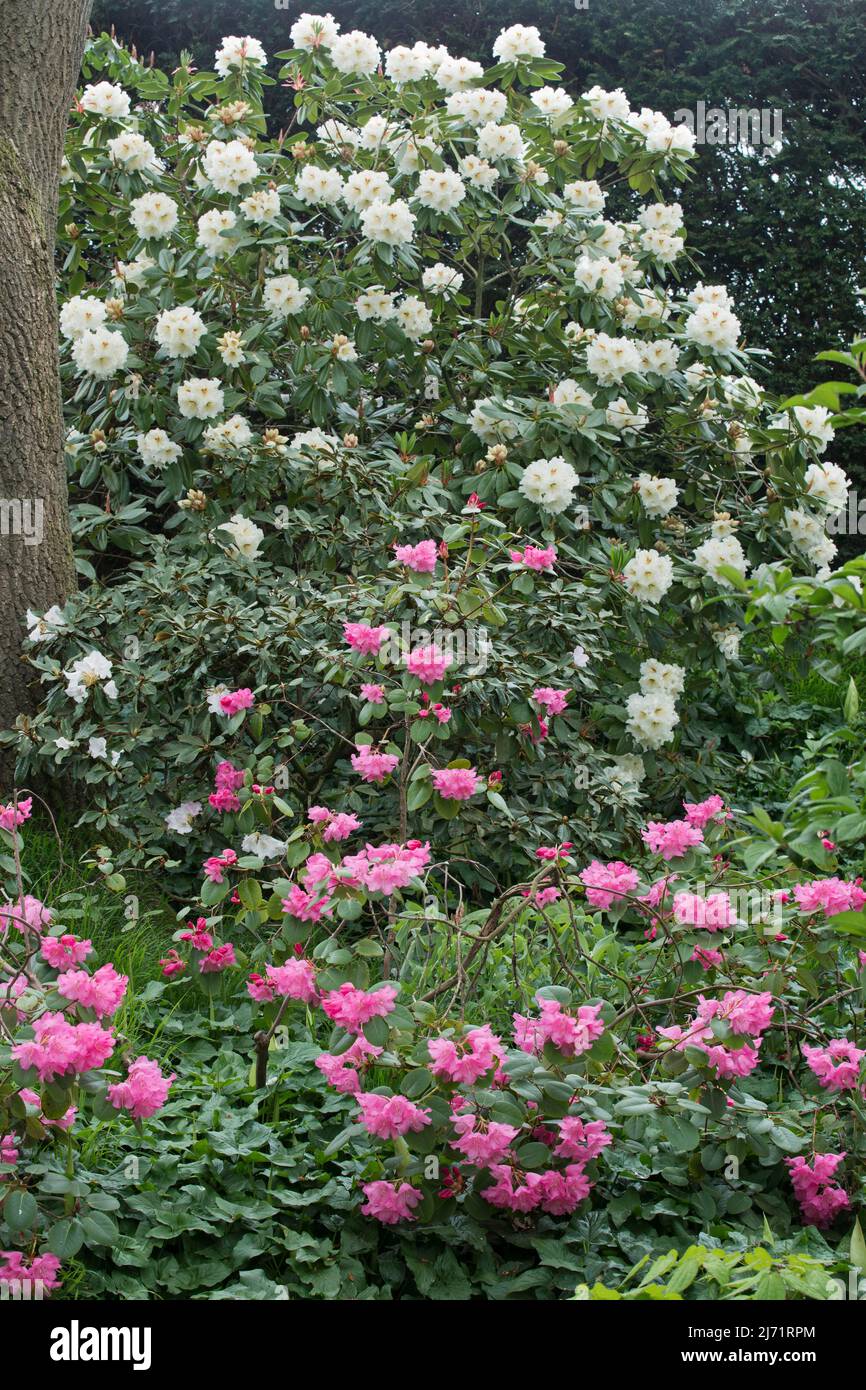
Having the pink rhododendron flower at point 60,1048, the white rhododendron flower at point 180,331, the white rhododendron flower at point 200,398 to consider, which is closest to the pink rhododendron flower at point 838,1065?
the pink rhododendron flower at point 60,1048

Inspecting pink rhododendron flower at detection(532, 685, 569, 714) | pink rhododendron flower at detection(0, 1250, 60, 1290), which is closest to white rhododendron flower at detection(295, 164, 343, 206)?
pink rhododendron flower at detection(532, 685, 569, 714)

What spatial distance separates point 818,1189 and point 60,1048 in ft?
4.30

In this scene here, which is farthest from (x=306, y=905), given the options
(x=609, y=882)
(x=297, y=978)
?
(x=609, y=882)

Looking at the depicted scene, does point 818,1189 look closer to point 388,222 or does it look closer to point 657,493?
point 657,493

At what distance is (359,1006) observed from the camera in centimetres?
204

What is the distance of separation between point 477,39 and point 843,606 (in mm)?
6221

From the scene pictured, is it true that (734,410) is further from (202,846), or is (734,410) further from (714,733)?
(202,846)

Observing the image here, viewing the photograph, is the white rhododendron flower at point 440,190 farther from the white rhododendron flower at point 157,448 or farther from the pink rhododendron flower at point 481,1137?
the pink rhododendron flower at point 481,1137

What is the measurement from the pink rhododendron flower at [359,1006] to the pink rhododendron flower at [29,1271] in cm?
54

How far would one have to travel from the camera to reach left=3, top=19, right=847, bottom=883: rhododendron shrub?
11.7 ft

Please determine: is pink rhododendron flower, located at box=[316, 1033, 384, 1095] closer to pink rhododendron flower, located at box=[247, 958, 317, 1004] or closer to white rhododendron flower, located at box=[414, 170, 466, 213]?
pink rhododendron flower, located at box=[247, 958, 317, 1004]

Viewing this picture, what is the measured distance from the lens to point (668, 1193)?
232 cm

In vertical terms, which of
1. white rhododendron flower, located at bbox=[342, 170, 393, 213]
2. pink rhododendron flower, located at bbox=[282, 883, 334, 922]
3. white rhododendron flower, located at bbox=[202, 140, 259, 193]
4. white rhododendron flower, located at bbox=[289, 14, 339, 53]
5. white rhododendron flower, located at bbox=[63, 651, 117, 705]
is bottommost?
pink rhododendron flower, located at bbox=[282, 883, 334, 922]
